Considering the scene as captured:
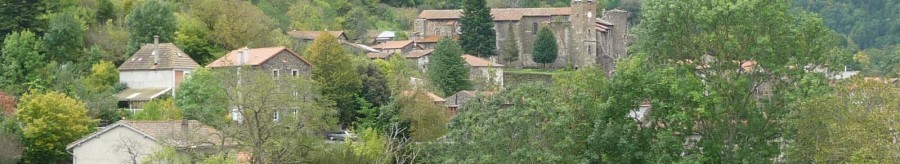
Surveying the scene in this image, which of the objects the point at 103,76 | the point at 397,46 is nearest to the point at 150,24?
the point at 103,76

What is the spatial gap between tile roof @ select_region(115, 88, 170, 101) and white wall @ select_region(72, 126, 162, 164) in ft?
38.5

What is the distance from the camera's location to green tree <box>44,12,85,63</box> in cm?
6319

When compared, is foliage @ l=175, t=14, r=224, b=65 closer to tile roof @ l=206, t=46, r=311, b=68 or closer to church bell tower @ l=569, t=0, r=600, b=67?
tile roof @ l=206, t=46, r=311, b=68

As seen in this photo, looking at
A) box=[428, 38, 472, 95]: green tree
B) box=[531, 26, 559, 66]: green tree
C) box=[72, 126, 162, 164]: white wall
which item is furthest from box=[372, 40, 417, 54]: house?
box=[72, 126, 162, 164]: white wall

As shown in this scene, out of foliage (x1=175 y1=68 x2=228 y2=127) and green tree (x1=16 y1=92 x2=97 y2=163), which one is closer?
foliage (x1=175 y1=68 x2=228 y2=127)

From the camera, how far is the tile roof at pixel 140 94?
58.7 meters

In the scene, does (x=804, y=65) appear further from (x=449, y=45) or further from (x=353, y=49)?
(x=353, y=49)

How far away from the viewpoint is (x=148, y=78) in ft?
201

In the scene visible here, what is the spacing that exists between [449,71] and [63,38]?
20.1 m

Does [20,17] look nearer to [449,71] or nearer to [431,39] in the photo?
[449,71]

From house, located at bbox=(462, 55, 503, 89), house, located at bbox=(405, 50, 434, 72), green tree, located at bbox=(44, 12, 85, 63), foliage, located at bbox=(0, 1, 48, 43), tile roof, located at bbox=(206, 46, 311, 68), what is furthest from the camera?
house, located at bbox=(405, 50, 434, 72)

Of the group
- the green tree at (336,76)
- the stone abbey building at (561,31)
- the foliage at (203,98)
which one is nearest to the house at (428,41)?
the stone abbey building at (561,31)

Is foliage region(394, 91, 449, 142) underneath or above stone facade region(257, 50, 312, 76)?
underneath

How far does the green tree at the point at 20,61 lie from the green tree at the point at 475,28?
32741 mm
